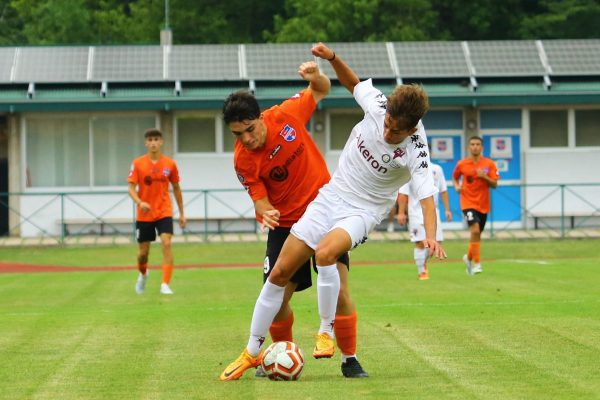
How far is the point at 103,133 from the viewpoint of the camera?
35.2 m

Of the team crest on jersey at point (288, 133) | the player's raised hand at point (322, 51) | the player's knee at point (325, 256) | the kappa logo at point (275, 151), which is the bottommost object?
the player's knee at point (325, 256)

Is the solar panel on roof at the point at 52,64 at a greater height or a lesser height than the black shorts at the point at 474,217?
greater

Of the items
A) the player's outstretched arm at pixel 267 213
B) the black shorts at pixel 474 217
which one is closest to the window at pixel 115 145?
the black shorts at pixel 474 217

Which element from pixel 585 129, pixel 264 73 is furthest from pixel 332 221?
pixel 585 129

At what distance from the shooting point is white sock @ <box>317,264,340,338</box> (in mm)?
8867

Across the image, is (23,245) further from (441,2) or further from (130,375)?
(441,2)

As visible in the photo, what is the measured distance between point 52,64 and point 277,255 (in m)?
27.2

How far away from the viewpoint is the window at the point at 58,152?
34.9 m

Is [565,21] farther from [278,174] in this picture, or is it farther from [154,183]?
[278,174]

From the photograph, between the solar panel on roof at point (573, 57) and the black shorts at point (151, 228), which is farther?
the solar panel on roof at point (573, 57)

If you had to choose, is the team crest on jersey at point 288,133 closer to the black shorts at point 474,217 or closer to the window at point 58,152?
the black shorts at point 474,217

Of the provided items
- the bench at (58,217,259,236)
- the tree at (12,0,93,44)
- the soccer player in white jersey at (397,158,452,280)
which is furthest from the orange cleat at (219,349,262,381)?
the tree at (12,0,93,44)

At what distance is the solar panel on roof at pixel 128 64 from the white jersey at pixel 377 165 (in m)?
26.0

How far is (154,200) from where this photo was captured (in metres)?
18.0
